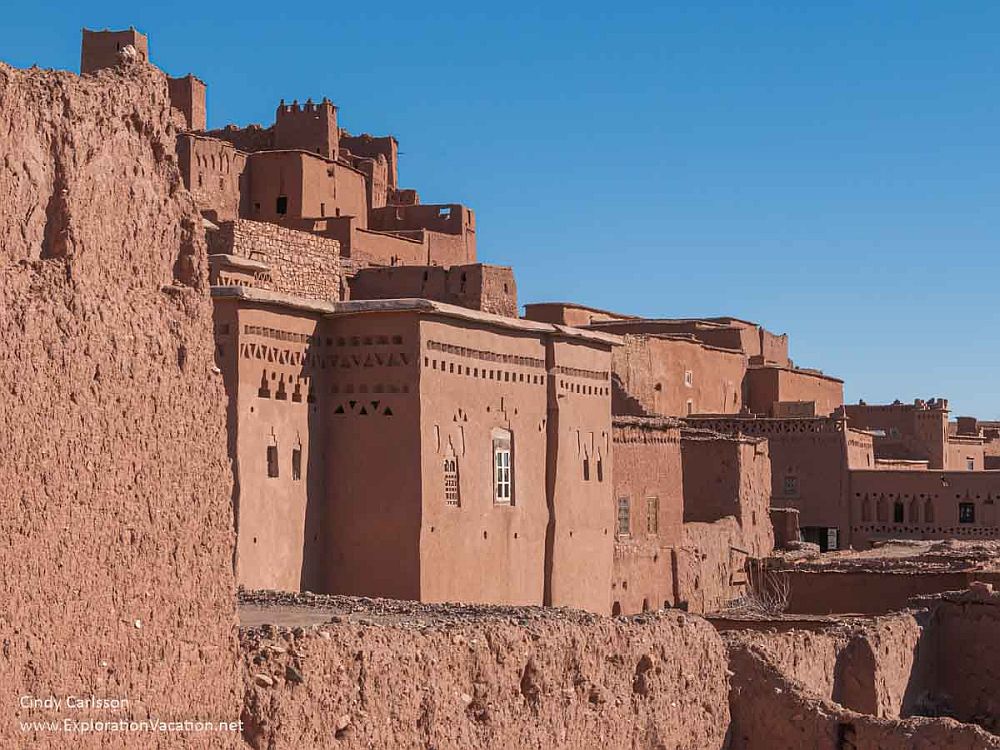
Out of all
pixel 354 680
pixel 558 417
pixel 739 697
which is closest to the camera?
pixel 354 680

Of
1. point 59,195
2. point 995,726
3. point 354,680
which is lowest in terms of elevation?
point 995,726

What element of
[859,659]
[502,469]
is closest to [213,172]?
[502,469]

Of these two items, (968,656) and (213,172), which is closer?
(968,656)

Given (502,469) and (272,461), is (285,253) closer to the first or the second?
(502,469)

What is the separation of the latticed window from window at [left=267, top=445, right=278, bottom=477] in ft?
6.26

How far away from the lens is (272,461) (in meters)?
16.2

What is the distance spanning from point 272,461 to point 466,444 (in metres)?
2.36

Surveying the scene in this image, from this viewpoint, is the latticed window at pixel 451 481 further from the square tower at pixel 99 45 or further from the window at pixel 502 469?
the square tower at pixel 99 45

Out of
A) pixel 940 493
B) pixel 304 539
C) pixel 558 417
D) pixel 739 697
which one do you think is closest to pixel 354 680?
pixel 739 697

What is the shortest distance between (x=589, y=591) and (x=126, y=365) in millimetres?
13721

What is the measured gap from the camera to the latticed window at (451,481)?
56.5ft

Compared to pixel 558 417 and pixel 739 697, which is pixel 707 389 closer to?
pixel 558 417

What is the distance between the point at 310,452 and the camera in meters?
16.8

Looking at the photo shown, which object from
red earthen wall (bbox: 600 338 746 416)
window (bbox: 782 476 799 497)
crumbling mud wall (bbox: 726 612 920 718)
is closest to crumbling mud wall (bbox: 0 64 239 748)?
crumbling mud wall (bbox: 726 612 920 718)
